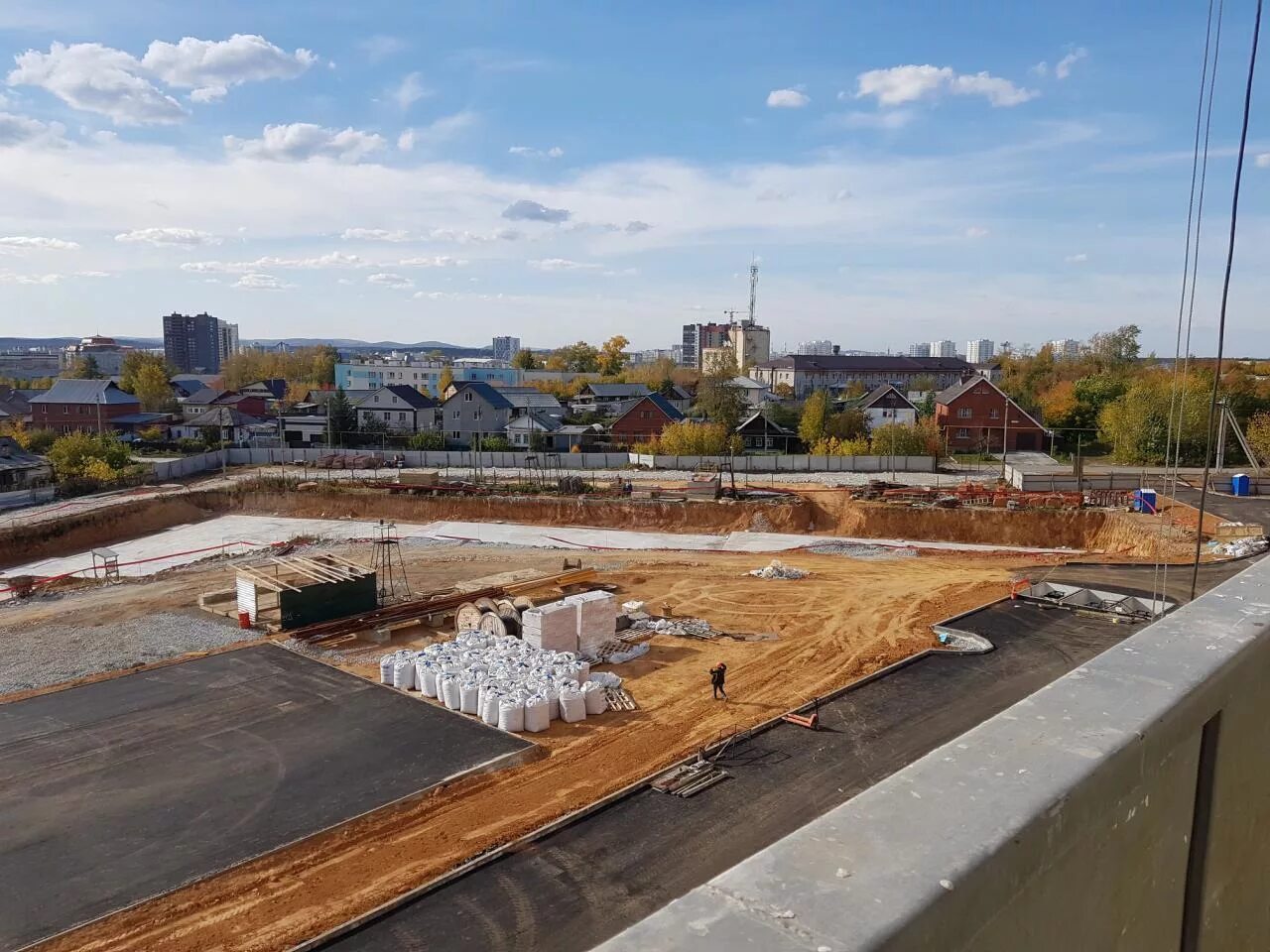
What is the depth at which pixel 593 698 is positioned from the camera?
56.3ft

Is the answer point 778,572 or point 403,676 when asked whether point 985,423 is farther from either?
point 403,676

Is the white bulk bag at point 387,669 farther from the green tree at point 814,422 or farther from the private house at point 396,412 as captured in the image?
the private house at point 396,412

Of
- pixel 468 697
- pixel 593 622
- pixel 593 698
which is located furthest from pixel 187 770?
pixel 593 622

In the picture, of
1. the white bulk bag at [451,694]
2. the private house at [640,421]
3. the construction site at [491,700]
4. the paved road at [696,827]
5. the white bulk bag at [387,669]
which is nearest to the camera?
the paved road at [696,827]

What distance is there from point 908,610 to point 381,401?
49.6m

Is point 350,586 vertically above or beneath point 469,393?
beneath

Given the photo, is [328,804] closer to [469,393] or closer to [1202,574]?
[1202,574]

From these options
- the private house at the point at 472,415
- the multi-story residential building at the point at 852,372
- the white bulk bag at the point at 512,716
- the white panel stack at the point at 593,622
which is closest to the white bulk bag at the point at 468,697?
the white bulk bag at the point at 512,716

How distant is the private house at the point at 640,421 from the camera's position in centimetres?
5872

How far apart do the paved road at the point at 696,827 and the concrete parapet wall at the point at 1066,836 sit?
911cm

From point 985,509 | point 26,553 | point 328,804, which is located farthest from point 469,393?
point 328,804

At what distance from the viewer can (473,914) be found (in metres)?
10.6

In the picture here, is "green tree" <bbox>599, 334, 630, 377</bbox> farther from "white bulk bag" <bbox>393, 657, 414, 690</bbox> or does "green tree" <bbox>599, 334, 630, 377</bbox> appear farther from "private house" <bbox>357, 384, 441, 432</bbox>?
"white bulk bag" <bbox>393, 657, 414, 690</bbox>

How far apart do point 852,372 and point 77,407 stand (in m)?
74.6
